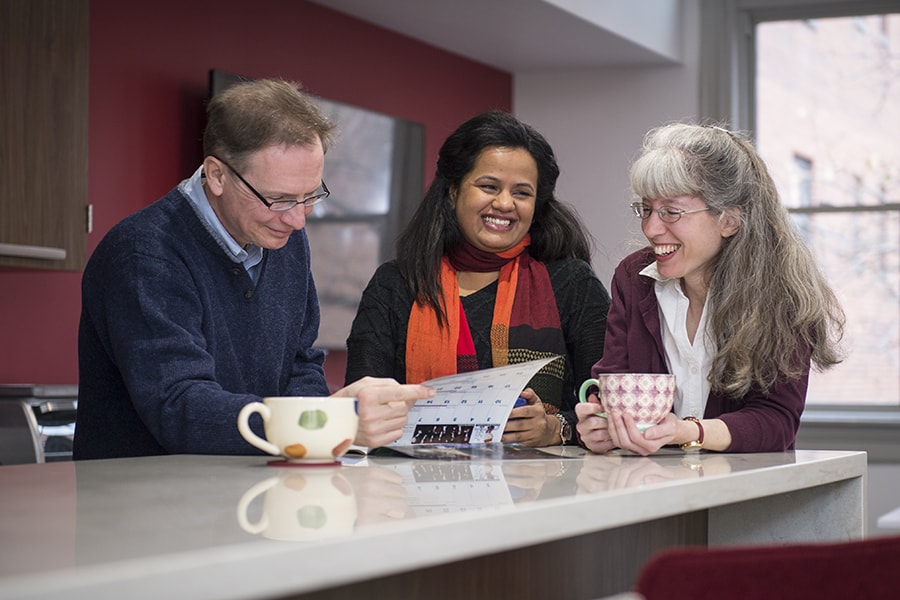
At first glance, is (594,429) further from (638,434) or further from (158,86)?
(158,86)

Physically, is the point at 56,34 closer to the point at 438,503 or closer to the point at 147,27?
the point at 147,27

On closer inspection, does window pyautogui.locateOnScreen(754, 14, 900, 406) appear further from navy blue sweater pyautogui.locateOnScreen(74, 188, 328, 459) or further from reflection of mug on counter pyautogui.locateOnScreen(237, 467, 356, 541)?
reflection of mug on counter pyautogui.locateOnScreen(237, 467, 356, 541)

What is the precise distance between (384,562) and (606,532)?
767mm

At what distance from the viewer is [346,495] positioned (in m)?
1.10

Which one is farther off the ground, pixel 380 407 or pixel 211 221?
pixel 211 221

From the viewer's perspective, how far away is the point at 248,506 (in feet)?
3.33

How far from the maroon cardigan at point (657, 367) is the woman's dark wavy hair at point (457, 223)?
13.6 inches

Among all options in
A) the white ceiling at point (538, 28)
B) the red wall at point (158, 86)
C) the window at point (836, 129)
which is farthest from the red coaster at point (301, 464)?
the window at point (836, 129)

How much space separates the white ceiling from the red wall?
0.18m

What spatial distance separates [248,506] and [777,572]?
0.44 metres

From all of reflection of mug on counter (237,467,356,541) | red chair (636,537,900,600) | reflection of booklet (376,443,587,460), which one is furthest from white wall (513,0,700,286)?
red chair (636,537,900,600)

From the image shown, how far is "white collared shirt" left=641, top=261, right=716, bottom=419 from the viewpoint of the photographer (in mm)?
1912

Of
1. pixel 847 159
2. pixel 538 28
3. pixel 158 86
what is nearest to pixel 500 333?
pixel 158 86

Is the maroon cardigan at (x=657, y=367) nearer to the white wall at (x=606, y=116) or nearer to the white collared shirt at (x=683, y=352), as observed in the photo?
the white collared shirt at (x=683, y=352)
